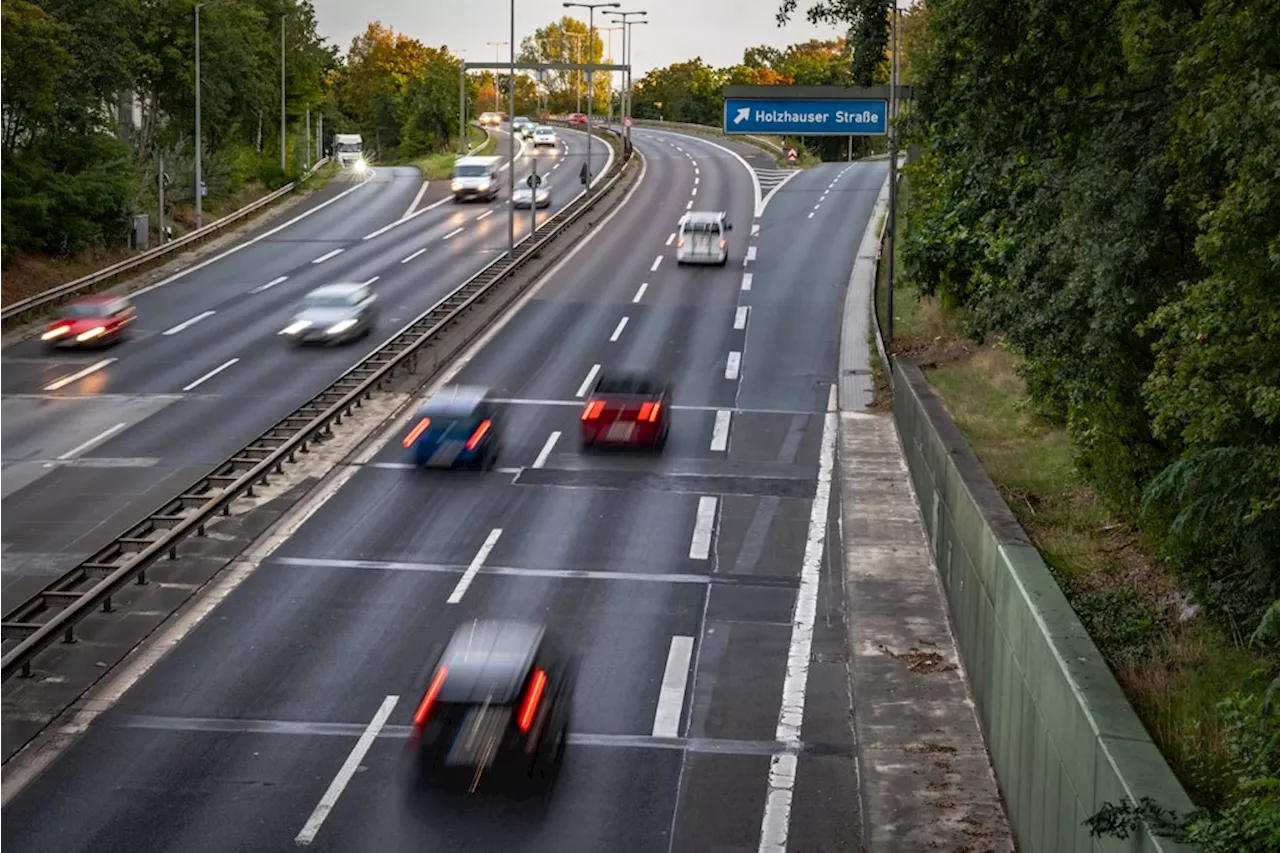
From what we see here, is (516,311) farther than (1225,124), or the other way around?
(516,311)

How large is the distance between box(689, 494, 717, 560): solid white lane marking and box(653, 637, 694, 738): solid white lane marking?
416cm

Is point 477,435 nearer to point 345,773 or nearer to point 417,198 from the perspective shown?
point 345,773

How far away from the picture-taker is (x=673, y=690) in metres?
18.9

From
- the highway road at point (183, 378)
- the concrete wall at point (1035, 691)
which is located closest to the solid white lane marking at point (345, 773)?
the concrete wall at point (1035, 691)

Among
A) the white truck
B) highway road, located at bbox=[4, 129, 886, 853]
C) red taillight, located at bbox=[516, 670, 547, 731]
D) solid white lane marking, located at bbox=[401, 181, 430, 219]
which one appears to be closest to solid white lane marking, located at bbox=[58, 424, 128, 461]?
highway road, located at bbox=[4, 129, 886, 853]

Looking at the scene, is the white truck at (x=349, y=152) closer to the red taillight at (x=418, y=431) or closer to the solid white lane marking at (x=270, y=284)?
the solid white lane marking at (x=270, y=284)

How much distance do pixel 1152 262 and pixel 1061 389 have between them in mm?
4218

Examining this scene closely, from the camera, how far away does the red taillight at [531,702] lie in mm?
15516

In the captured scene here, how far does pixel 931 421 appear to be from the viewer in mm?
25578

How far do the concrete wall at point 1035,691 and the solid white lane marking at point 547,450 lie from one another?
10.4 metres

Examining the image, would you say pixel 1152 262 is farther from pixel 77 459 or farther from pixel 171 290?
pixel 171 290

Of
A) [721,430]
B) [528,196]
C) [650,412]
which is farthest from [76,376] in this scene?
[528,196]

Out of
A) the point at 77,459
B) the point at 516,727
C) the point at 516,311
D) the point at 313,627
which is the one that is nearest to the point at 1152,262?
the point at 516,727

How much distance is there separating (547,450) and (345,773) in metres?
15.8
